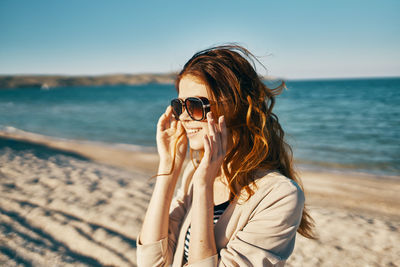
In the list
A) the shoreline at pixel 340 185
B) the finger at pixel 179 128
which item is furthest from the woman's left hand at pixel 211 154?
the shoreline at pixel 340 185

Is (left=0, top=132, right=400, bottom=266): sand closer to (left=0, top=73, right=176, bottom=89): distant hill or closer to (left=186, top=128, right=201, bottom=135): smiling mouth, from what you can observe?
(left=186, top=128, right=201, bottom=135): smiling mouth

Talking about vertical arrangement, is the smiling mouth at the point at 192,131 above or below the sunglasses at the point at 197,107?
below

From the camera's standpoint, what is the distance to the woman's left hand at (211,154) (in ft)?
5.51

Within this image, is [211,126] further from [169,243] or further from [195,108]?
[169,243]

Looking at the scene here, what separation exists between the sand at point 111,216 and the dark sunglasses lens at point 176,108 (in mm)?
2627

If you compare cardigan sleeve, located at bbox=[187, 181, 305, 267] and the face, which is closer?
cardigan sleeve, located at bbox=[187, 181, 305, 267]

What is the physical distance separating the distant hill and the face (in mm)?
106243

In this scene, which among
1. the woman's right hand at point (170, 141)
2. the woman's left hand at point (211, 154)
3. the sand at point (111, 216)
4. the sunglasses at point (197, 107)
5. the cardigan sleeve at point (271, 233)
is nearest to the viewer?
the cardigan sleeve at point (271, 233)

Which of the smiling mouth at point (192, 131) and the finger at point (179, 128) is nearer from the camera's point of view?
the smiling mouth at point (192, 131)

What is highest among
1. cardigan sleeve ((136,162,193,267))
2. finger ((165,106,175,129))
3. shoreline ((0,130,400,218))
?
finger ((165,106,175,129))

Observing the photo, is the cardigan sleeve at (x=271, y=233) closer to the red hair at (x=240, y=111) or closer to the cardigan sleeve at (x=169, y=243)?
the red hair at (x=240, y=111)

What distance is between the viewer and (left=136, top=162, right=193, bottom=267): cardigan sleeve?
195 cm

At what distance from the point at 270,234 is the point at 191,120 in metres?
0.96

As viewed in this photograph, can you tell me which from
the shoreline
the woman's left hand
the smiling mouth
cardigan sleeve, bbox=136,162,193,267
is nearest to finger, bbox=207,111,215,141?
the woman's left hand
